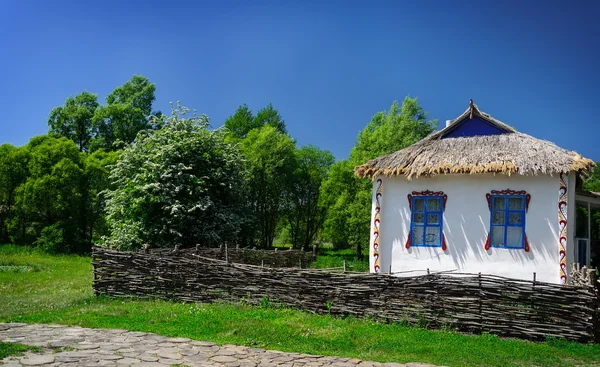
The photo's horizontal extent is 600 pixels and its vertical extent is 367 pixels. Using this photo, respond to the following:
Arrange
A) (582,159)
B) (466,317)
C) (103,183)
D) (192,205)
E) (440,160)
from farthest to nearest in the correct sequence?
1. (103,183)
2. (192,205)
3. (440,160)
4. (582,159)
5. (466,317)

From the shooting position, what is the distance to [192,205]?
64.0 ft

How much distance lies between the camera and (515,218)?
43.5 ft

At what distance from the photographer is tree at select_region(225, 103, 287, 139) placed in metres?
43.2

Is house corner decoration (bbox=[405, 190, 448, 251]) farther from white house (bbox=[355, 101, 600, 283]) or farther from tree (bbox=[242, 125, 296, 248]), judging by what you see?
tree (bbox=[242, 125, 296, 248])

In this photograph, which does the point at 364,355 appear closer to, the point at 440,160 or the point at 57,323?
the point at 57,323

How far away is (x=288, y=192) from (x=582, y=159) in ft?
89.2

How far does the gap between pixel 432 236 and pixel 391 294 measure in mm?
4871

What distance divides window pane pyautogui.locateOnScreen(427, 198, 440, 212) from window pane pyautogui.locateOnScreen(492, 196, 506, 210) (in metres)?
1.48

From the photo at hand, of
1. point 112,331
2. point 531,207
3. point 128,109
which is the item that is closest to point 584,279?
point 531,207

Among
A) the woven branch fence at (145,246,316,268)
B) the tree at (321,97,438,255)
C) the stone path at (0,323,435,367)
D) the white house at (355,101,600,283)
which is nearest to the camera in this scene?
the stone path at (0,323,435,367)

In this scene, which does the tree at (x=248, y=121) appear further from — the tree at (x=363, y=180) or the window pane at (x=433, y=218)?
the window pane at (x=433, y=218)

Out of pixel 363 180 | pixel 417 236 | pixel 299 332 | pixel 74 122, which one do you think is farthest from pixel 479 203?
pixel 74 122

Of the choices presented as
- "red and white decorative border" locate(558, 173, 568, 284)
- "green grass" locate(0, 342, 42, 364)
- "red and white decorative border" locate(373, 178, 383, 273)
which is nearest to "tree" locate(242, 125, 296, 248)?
"red and white decorative border" locate(373, 178, 383, 273)

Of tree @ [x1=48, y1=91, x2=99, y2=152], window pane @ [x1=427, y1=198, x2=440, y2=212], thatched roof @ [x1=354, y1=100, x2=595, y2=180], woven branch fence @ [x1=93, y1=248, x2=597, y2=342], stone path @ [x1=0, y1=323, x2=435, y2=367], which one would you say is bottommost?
stone path @ [x1=0, y1=323, x2=435, y2=367]
